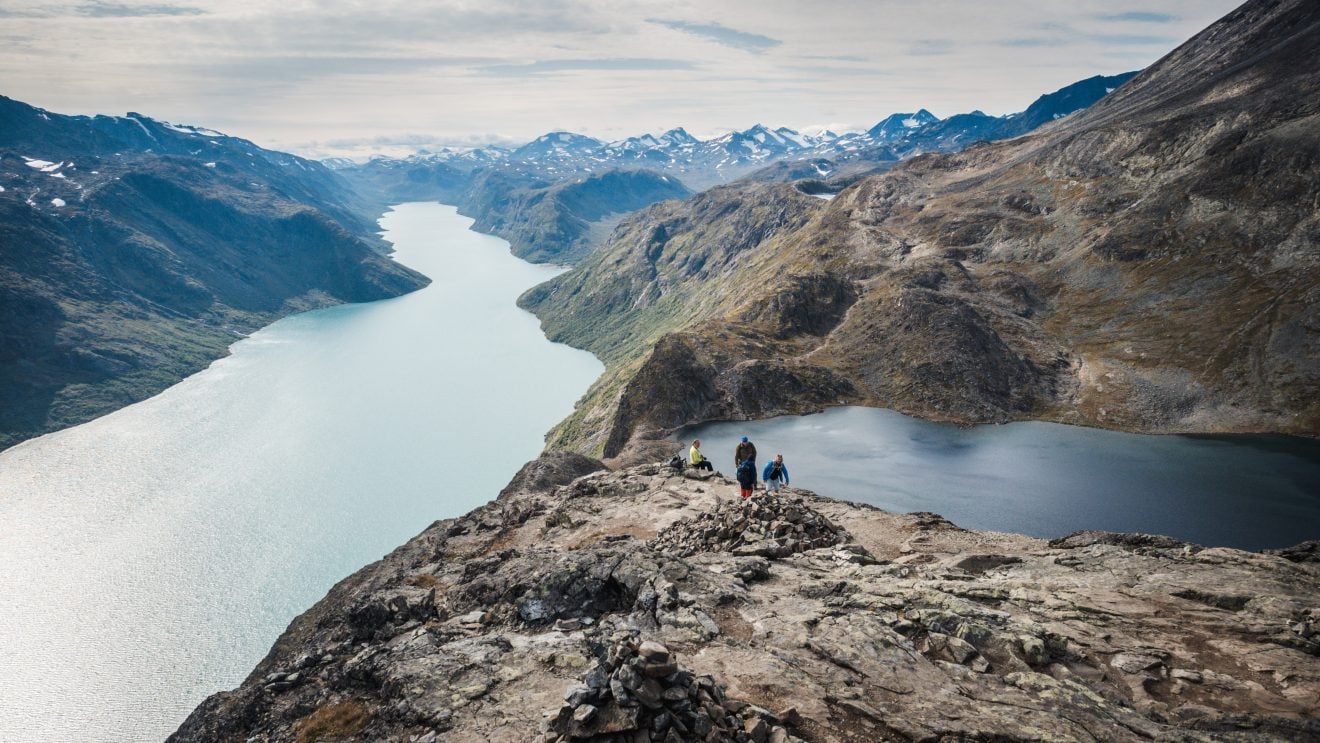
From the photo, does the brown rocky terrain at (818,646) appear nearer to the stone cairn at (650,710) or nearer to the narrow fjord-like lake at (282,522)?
the stone cairn at (650,710)

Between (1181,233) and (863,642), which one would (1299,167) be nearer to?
(1181,233)

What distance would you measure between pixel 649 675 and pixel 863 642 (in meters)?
11.4

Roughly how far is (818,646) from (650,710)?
32.3ft

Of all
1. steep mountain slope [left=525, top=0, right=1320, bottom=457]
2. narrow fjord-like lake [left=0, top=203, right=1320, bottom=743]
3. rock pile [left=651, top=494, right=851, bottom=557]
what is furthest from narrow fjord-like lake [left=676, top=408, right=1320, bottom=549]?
rock pile [left=651, top=494, right=851, bottom=557]

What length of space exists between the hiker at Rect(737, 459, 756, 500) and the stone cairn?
24.9m

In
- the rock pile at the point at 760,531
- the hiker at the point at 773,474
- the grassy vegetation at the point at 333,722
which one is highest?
the hiker at the point at 773,474

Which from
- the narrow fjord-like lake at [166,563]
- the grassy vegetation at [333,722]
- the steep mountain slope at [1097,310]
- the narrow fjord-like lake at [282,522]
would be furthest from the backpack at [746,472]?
the narrow fjord-like lake at [166,563]

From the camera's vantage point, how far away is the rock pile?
124ft

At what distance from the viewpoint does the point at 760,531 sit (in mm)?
39188

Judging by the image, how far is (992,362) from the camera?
13112 centimetres

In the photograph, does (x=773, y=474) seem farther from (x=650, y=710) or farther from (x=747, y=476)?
(x=650, y=710)

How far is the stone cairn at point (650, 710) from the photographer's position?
→ 18.4 m

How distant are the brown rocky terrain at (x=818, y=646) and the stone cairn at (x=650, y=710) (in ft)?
0.23

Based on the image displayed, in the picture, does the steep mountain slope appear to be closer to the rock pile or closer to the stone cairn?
the rock pile
